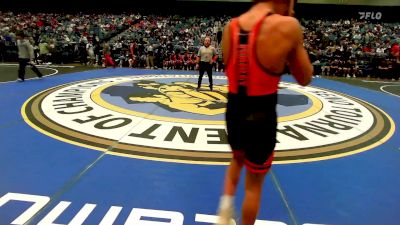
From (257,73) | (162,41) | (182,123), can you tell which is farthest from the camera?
(162,41)

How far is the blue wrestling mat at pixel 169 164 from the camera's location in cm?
251

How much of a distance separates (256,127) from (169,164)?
187 centimetres

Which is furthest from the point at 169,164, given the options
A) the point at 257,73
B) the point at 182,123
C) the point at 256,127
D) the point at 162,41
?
the point at 162,41

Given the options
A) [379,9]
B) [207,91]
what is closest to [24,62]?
[207,91]

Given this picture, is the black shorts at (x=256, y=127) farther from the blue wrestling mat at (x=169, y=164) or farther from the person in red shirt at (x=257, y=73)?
the blue wrestling mat at (x=169, y=164)

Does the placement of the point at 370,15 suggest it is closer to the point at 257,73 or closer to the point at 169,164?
the point at 169,164

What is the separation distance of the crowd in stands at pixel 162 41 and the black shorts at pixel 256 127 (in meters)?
11.2

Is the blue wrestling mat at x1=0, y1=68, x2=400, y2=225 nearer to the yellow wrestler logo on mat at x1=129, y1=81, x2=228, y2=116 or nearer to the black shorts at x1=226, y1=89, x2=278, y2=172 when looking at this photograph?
the yellow wrestler logo on mat at x1=129, y1=81, x2=228, y2=116

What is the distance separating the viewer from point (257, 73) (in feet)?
5.64

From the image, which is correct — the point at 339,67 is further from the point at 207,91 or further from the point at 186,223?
the point at 186,223

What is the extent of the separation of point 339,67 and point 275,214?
46.2 feet

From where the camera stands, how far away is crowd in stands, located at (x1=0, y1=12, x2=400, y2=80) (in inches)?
594

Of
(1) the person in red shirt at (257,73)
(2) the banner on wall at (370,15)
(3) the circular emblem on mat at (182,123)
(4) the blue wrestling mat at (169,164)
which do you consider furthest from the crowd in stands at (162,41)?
(1) the person in red shirt at (257,73)

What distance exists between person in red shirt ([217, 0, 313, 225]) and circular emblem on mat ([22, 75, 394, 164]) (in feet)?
5.63
